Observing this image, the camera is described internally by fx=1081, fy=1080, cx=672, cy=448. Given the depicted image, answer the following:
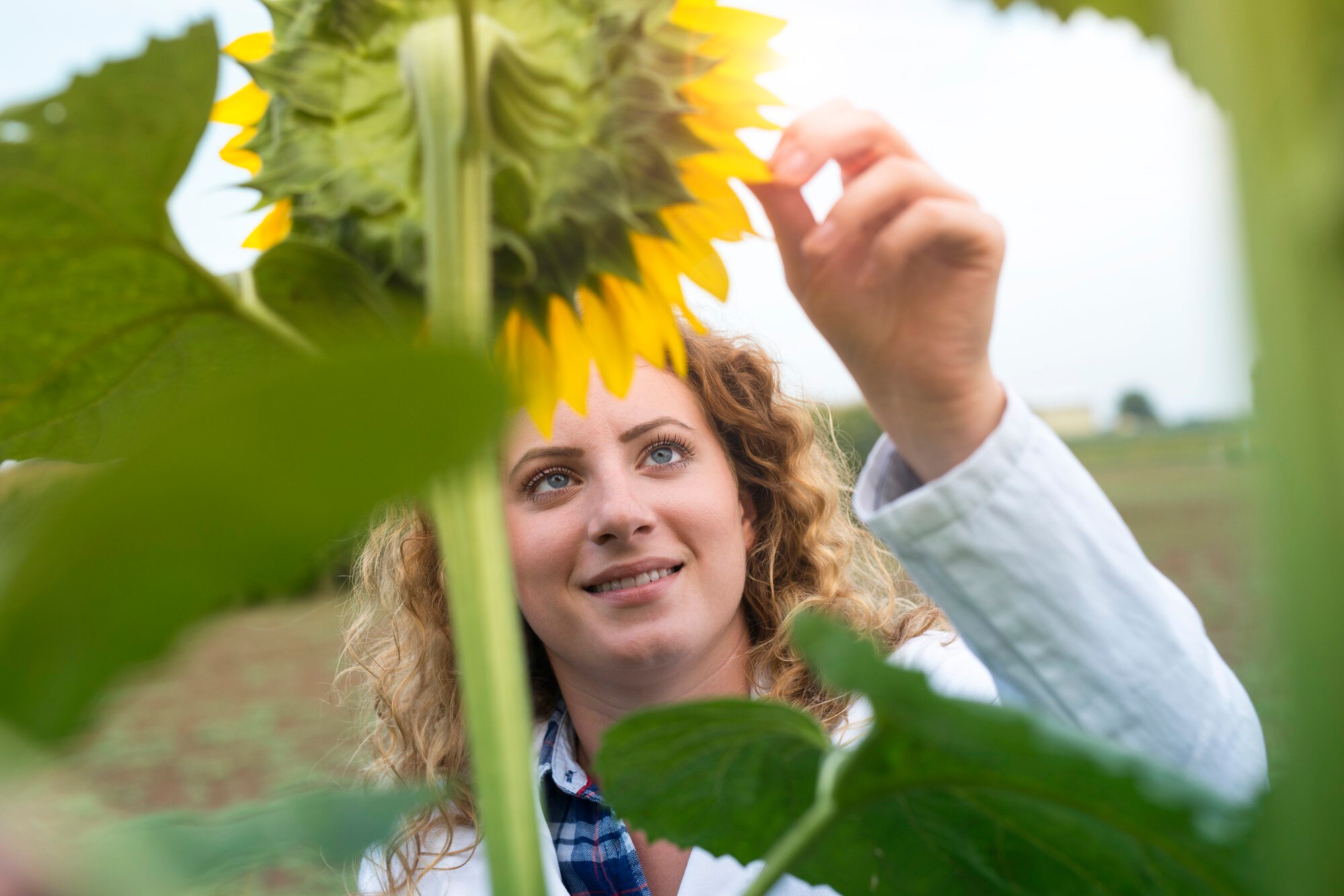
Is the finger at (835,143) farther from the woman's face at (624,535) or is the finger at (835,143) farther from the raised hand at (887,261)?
the woman's face at (624,535)

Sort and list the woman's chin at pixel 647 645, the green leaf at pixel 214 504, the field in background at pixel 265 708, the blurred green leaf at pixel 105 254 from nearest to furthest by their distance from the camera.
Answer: the green leaf at pixel 214 504
the blurred green leaf at pixel 105 254
the woman's chin at pixel 647 645
the field in background at pixel 265 708

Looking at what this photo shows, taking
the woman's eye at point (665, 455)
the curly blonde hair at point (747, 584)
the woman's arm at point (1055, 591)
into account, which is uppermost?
the woman's arm at point (1055, 591)

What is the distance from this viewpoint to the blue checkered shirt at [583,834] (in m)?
1.04

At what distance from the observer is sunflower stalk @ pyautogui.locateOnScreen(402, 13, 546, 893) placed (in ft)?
0.62

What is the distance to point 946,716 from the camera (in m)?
0.15

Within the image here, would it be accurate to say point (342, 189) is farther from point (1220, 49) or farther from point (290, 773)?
point (290, 773)

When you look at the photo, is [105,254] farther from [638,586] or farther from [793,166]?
[638,586]

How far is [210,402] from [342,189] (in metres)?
0.12

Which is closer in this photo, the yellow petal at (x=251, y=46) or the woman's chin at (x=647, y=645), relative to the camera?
the yellow petal at (x=251, y=46)

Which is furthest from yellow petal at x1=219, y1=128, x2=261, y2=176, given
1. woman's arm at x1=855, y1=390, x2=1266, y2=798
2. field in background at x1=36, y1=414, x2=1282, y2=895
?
field in background at x1=36, y1=414, x2=1282, y2=895

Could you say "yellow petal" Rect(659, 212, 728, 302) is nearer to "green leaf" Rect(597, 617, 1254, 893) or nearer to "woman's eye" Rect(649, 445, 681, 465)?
"green leaf" Rect(597, 617, 1254, 893)

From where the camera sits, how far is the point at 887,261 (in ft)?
1.09

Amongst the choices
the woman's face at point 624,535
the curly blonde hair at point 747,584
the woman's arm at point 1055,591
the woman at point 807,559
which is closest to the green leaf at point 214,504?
the woman at point 807,559

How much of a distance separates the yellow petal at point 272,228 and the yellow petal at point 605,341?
0.07 meters
